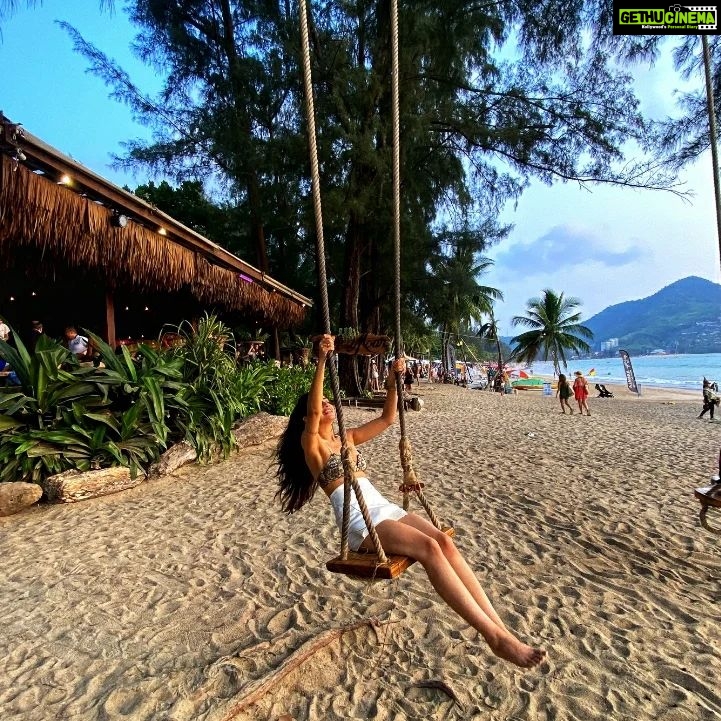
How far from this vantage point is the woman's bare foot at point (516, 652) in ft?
6.54

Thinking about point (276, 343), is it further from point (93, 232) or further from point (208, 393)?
point (93, 232)

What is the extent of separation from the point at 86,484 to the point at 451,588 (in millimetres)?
4410

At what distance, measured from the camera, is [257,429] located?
781 centimetres

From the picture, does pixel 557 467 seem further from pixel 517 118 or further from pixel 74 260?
pixel 517 118

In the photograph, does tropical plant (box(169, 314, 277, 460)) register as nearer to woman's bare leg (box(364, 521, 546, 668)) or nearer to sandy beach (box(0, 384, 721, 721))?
sandy beach (box(0, 384, 721, 721))

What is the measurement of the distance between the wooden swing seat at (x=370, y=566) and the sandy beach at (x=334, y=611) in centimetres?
55

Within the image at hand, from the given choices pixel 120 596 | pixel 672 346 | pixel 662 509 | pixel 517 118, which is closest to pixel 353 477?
pixel 120 596

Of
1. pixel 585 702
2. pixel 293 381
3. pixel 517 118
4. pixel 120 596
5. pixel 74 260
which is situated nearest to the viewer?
pixel 585 702

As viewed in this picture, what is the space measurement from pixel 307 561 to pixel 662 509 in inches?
136

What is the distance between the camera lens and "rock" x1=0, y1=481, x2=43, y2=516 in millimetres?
4781

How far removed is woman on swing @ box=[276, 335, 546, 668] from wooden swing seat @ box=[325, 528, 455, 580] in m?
0.05

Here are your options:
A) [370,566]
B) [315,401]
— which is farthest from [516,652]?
[315,401]

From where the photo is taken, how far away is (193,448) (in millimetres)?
6598

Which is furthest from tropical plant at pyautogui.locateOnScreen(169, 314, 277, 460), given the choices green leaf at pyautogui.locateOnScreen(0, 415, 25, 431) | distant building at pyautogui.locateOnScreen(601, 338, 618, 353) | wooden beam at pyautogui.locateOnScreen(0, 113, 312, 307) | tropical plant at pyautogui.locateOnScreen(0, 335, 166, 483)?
distant building at pyautogui.locateOnScreen(601, 338, 618, 353)
